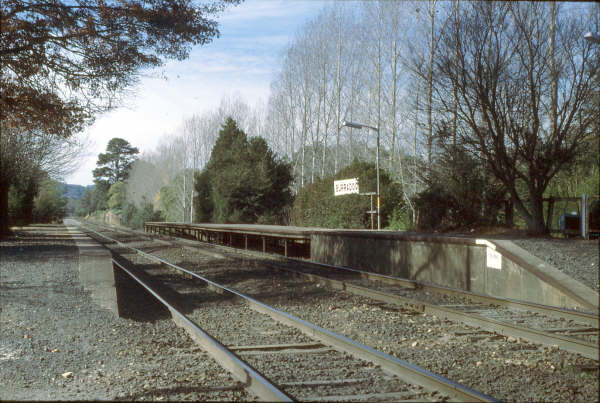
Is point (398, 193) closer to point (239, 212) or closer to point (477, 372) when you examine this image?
point (239, 212)

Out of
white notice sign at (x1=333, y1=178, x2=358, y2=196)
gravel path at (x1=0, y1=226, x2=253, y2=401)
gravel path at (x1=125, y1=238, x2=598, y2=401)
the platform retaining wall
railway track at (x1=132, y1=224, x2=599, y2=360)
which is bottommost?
gravel path at (x1=0, y1=226, x2=253, y2=401)


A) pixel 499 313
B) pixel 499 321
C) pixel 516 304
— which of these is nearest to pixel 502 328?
pixel 499 321

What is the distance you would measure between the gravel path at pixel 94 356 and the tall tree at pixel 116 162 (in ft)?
365

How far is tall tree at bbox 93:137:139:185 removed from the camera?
116 metres

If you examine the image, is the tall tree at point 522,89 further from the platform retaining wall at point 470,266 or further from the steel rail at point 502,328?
the steel rail at point 502,328

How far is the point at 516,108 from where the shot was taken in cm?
1407

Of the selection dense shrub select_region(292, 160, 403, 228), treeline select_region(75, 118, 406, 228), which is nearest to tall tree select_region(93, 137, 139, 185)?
treeline select_region(75, 118, 406, 228)

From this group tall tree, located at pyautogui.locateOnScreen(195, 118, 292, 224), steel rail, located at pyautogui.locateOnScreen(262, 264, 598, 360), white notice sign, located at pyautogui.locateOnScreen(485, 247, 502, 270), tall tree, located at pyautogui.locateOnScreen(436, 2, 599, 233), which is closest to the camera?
steel rail, located at pyautogui.locateOnScreen(262, 264, 598, 360)

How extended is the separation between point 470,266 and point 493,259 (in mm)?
717

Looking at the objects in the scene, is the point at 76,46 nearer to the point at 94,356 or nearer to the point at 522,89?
the point at 94,356

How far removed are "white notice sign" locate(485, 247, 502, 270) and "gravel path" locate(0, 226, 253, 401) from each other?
5653mm

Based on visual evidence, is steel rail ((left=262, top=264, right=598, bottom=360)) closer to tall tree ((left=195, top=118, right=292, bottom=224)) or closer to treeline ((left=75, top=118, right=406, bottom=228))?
treeline ((left=75, top=118, right=406, bottom=228))

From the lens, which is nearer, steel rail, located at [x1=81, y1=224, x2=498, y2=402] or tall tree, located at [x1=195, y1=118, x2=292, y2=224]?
steel rail, located at [x1=81, y1=224, x2=498, y2=402]

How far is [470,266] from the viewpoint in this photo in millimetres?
10125
